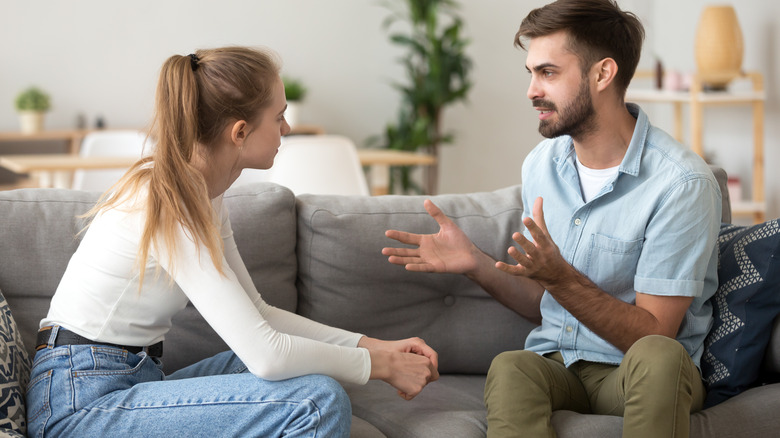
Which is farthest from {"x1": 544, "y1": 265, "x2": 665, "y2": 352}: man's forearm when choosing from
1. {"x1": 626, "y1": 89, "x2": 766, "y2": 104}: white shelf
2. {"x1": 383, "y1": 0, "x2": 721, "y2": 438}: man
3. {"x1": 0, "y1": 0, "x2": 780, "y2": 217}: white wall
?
{"x1": 0, "y1": 0, "x2": 780, "y2": 217}: white wall

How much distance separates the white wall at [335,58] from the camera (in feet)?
17.3

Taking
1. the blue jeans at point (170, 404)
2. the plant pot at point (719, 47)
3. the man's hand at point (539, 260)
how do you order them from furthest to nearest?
the plant pot at point (719, 47)
the man's hand at point (539, 260)
the blue jeans at point (170, 404)

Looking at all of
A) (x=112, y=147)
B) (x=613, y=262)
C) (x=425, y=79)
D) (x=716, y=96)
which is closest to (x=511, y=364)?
(x=613, y=262)

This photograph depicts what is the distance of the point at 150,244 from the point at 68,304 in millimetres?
216

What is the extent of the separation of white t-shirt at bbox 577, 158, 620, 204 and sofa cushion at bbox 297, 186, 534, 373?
0.27 m

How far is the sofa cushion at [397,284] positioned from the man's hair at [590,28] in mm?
457

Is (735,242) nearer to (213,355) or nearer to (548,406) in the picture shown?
(548,406)

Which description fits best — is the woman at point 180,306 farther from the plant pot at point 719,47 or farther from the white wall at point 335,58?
the white wall at point 335,58

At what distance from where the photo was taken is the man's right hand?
174 centimetres

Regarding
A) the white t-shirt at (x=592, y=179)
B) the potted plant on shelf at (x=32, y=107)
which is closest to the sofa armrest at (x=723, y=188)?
the white t-shirt at (x=592, y=179)

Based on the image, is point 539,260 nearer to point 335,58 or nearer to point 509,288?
point 509,288

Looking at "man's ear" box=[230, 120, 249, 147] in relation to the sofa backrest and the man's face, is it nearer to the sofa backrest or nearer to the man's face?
the sofa backrest

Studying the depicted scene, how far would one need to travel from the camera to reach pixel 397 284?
1.98 metres

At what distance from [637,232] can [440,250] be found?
16.1 inches
